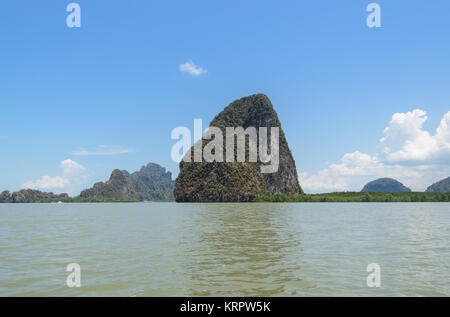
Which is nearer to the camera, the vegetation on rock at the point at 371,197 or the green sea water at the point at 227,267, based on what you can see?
the green sea water at the point at 227,267

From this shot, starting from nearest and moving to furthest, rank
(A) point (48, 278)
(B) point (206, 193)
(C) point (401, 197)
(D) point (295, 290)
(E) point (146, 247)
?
(D) point (295, 290) → (A) point (48, 278) → (E) point (146, 247) → (C) point (401, 197) → (B) point (206, 193)

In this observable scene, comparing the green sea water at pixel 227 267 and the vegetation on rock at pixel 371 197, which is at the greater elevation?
the green sea water at pixel 227 267

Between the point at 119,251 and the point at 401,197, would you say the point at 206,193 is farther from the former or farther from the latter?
the point at 119,251

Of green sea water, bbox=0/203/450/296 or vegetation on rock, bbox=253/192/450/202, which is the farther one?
vegetation on rock, bbox=253/192/450/202

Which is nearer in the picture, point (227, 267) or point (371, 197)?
point (227, 267)

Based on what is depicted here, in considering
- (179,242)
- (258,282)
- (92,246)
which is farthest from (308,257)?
(92,246)

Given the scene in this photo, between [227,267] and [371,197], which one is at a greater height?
[227,267]

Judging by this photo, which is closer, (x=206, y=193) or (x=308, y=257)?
(x=308, y=257)

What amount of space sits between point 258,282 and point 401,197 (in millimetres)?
165139

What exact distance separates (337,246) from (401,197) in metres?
155

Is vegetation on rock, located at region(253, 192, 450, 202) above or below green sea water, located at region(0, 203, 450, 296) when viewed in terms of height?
below

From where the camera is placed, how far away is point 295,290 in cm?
1041

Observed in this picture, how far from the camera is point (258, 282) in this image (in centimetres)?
1123
